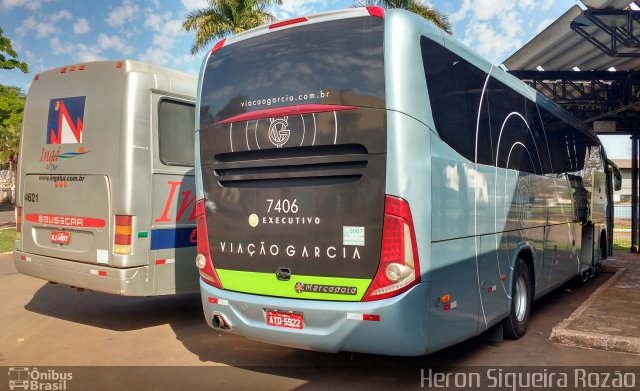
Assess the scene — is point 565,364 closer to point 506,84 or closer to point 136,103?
point 506,84

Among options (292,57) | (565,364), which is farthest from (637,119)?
(292,57)

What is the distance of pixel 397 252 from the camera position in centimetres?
442

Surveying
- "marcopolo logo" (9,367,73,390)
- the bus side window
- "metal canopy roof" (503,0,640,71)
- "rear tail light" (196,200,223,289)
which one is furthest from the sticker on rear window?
"metal canopy roof" (503,0,640,71)

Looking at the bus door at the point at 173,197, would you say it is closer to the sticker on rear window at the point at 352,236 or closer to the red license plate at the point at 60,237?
the red license plate at the point at 60,237

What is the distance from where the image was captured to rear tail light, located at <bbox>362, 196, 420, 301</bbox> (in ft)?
14.5

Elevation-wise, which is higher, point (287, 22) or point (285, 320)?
point (287, 22)

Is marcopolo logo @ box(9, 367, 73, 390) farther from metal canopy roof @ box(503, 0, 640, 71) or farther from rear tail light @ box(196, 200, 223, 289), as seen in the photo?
metal canopy roof @ box(503, 0, 640, 71)

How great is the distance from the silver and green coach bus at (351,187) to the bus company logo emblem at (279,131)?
0.04 ft

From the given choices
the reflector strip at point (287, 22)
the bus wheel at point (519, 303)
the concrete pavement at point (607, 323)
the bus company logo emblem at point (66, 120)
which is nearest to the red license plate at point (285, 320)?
the reflector strip at point (287, 22)

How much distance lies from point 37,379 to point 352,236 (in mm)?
3345

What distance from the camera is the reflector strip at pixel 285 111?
15.6ft

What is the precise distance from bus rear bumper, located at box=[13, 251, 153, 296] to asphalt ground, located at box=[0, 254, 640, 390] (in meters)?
0.65

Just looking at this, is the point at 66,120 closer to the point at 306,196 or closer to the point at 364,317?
the point at 306,196

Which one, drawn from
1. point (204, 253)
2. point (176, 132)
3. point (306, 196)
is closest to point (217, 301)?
point (204, 253)
